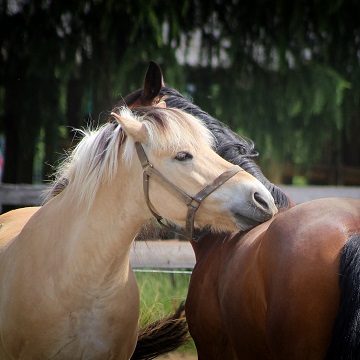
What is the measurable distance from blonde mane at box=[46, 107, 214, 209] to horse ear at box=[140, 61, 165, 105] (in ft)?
1.85

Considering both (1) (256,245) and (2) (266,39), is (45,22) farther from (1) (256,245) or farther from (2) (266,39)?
(1) (256,245)

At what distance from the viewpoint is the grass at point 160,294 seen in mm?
4969

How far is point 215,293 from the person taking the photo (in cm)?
378

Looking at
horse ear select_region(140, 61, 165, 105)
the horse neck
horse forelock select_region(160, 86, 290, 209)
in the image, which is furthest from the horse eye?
horse ear select_region(140, 61, 165, 105)

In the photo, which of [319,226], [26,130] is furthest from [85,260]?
[26,130]

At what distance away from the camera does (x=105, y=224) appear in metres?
3.17

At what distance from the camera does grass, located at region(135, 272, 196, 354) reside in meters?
4.97

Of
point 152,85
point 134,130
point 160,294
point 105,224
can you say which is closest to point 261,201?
point 134,130

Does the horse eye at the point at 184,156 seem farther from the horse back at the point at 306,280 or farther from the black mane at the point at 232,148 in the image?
the black mane at the point at 232,148

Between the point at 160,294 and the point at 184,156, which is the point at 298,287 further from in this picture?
the point at 160,294

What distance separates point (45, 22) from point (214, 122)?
423 cm

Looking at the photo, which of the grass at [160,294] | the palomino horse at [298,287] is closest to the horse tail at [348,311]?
the palomino horse at [298,287]

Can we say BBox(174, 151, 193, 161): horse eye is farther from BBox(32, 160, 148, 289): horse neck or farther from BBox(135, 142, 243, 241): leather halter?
BBox(32, 160, 148, 289): horse neck

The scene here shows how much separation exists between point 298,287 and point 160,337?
64.9 inches
